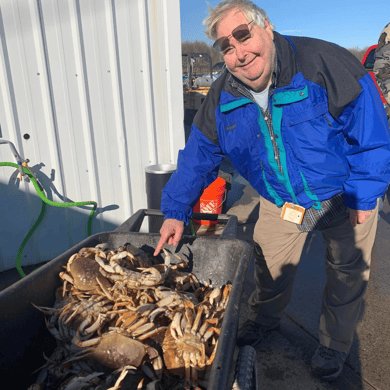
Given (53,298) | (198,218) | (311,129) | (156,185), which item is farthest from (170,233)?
(156,185)

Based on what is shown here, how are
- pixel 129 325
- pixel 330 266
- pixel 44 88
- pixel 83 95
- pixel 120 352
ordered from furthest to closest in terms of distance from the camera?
pixel 83 95 → pixel 44 88 → pixel 330 266 → pixel 129 325 → pixel 120 352

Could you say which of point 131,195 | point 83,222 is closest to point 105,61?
point 131,195

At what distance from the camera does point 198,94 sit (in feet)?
38.1

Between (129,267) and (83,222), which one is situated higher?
(129,267)

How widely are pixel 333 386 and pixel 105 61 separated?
3.56 m

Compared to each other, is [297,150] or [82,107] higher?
[82,107]

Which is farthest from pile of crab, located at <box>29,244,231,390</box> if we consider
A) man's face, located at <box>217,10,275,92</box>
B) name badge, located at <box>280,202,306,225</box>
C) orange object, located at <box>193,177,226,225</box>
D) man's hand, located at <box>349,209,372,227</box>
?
orange object, located at <box>193,177,226,225</box>

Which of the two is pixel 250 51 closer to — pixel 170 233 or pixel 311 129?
pixel 311 129

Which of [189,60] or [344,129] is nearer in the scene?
[344,129]

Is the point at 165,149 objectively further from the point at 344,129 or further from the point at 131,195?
the point at 344,129

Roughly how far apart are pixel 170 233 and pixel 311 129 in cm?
96

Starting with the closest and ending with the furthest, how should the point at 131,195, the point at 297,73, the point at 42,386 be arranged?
1. the point at 42,386
2. the point at 297,73
3. the point at 131,195

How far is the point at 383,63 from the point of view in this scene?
10.1 ft

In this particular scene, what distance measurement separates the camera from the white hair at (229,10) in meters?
1.64
